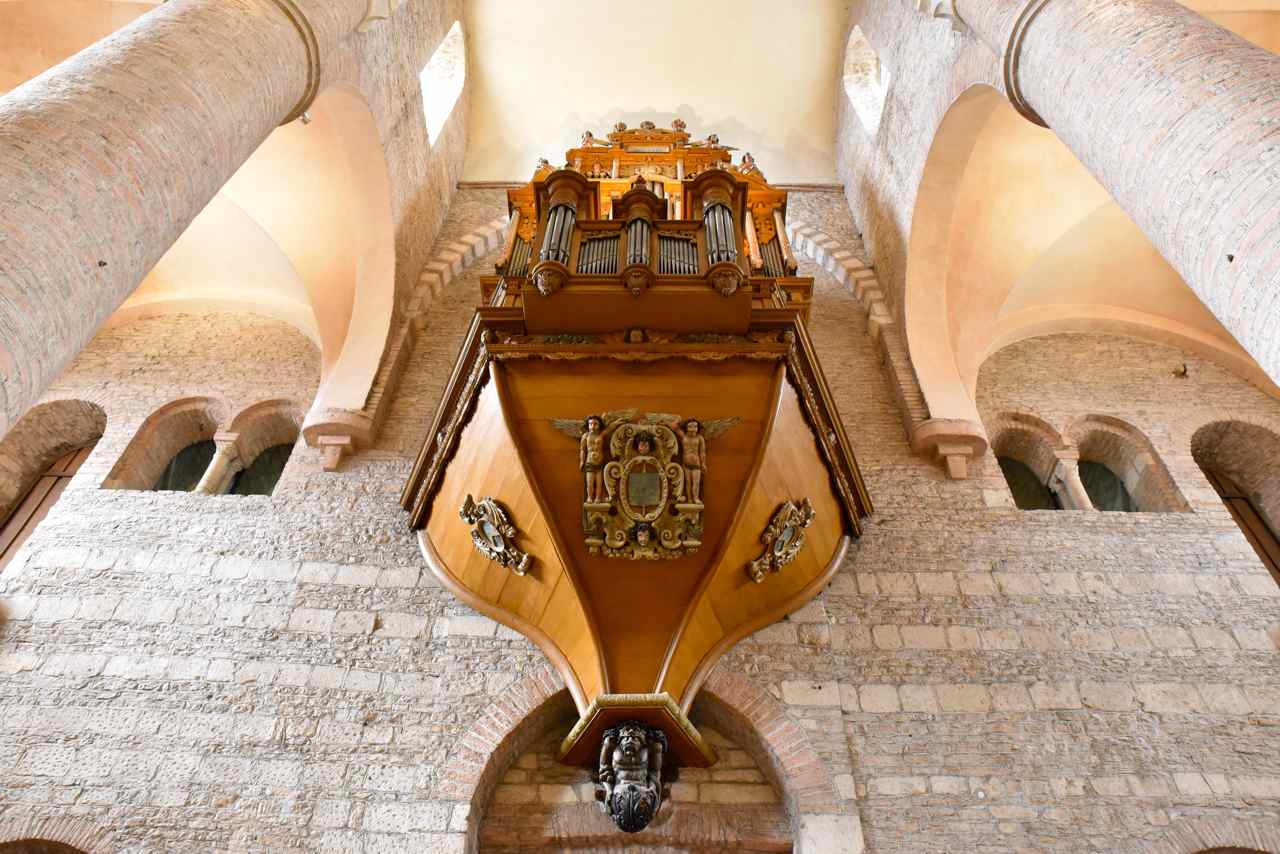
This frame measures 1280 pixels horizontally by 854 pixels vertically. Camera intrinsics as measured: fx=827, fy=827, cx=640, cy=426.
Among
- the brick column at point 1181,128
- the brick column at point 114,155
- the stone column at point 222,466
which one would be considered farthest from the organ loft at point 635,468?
the stone column at point 222,466

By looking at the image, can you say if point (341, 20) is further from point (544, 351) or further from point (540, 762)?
point (540, 762)

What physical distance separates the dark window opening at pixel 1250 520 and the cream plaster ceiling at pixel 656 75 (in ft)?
20.0

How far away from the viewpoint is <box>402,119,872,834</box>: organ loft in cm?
484

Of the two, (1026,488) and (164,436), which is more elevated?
(164,436)

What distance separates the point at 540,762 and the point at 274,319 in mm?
6085

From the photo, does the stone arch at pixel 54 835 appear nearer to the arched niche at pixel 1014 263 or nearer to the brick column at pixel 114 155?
the brick column at pixel 114 155

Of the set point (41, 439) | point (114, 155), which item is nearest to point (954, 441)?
point (114, 155)

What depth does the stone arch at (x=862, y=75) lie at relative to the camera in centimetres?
1090

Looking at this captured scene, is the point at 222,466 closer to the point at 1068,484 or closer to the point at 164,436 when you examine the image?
the point at 164,436

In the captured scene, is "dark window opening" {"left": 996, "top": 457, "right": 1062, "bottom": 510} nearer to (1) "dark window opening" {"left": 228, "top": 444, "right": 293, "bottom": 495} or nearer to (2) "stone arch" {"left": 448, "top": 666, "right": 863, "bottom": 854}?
(2) "stone arch" {"left": 448, "top": 666, "right": 863, "bottom": 854}

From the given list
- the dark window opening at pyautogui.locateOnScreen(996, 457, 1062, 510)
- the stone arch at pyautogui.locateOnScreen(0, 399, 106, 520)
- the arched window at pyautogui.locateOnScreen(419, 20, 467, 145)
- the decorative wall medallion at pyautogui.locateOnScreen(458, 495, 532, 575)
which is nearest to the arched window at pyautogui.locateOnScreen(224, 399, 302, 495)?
the stone arch at pyautogui.locateOnScreen(0, 399, 106, 520)

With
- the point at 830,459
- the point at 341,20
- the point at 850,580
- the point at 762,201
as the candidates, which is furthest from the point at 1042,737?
the point at 341,20

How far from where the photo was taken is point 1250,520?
25.0 feet

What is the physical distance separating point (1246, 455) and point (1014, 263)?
2862 mm
